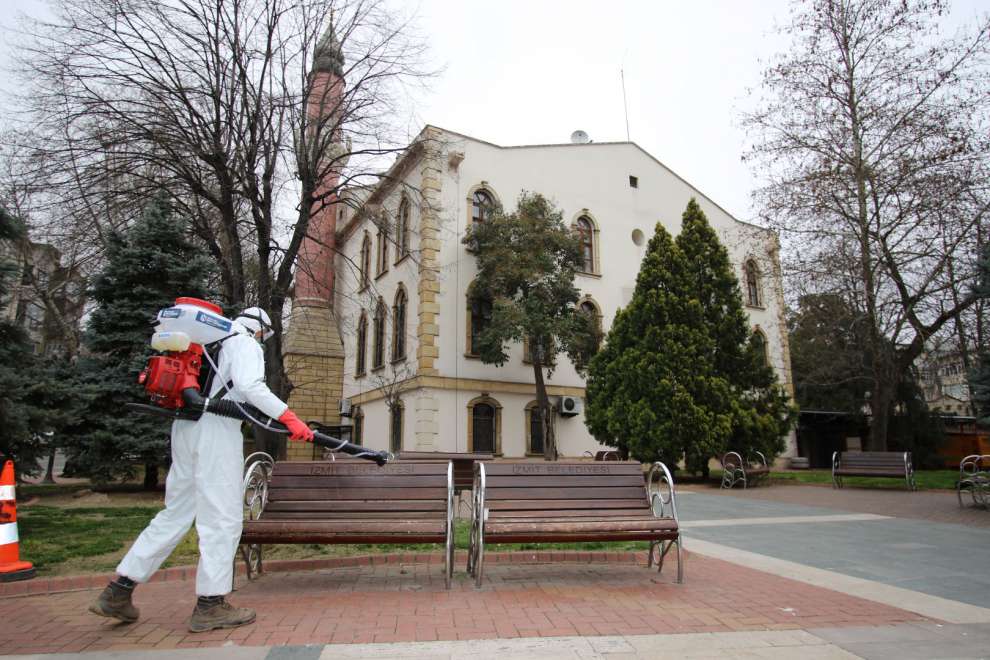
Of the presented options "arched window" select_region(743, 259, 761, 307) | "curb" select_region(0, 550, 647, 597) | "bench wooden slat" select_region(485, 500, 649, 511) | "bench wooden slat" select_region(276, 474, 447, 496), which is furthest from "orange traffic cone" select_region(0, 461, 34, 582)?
"arched window" select_region(743, 259, 761, 307)

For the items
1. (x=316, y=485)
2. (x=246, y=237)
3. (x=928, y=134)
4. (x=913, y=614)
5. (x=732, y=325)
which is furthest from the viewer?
(x=732, y=325)

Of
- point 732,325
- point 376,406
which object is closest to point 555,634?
point 732,325

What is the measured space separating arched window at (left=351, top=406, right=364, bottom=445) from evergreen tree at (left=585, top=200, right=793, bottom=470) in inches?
460

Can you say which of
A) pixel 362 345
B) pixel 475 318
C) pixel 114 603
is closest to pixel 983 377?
pixel 114 603

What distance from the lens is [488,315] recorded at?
23578 mm

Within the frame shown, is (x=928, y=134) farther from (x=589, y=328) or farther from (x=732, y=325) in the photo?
(x=589, y=328)

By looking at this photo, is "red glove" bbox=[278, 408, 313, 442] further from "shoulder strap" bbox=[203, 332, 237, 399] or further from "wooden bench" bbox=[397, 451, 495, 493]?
"wooden bench" bbox=[397, 451, 495, 493]

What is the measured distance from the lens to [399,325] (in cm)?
2495

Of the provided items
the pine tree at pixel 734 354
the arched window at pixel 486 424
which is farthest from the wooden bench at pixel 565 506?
the arched window at pixel 486 424

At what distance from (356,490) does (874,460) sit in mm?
14143

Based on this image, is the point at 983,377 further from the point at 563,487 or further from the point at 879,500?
the point at 563,487

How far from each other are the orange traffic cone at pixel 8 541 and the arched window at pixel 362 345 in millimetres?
23075

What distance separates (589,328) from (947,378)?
1707 cm

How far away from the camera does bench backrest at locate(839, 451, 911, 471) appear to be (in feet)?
48.6
